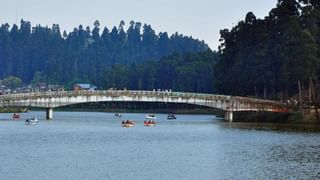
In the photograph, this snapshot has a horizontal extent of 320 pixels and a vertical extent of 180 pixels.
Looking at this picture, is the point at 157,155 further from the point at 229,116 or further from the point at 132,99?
the point at 229,116

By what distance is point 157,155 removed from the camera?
76.9 meters

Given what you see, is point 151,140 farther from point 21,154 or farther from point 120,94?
point 120,94

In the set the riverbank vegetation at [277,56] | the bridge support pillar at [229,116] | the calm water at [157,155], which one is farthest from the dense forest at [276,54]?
the calm water at [157,155]

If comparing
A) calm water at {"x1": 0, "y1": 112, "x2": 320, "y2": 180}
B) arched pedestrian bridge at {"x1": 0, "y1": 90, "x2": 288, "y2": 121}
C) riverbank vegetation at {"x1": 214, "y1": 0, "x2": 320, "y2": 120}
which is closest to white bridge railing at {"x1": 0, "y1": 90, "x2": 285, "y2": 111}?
arched pedestrian bridge at {"x1": 0, "y1": 90, "x2": 288, "y2": 121}

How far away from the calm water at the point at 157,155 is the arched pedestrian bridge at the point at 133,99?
36.9 metres

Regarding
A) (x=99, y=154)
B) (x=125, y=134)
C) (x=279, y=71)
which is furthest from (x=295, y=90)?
(x=99, y=154)

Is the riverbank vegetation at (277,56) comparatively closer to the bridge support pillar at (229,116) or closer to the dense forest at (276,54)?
the dense forest at (276,54)

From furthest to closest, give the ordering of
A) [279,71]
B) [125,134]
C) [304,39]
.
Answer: [279,71], [304,39], [125,134]

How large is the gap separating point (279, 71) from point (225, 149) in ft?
268

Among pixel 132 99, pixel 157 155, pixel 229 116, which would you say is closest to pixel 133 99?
pixel 132 99

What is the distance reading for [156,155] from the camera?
7694cm

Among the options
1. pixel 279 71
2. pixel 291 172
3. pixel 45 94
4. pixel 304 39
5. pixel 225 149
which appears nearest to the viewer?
pixel 291 172

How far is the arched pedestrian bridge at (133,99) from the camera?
148m

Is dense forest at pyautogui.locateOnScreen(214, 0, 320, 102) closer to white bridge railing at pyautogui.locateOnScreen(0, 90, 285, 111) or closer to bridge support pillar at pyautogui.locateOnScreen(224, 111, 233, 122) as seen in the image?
white bridge railing at pyautogui.locateOnScreen(0, 90, 285, 111)
